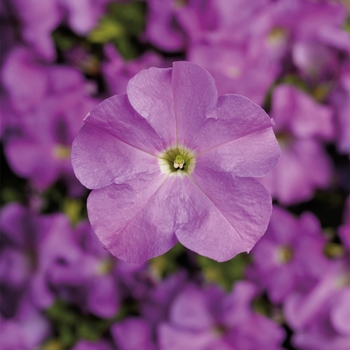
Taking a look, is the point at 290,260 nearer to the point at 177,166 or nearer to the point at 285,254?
the point at 285,254

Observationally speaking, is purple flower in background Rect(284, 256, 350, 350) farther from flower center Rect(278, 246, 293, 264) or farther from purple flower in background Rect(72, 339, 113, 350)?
purple flower in background Rect(72, 339, 113, 350)

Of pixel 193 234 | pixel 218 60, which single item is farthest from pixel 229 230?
pixel 218 60

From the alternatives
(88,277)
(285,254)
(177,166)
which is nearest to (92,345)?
(88,277)

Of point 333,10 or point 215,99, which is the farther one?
point 333,10

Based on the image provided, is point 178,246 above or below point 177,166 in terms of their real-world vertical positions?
below

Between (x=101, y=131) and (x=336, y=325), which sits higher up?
(x=101, y=131)

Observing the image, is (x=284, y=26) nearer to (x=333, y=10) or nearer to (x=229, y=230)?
(x=333, y=10)

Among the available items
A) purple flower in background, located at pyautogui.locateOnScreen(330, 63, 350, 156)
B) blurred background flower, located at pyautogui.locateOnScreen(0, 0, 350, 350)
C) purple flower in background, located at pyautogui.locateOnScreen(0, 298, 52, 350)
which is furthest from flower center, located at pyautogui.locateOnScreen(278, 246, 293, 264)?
purple flower in background, located at pyautogui.locateOnScreen(0, 298, 52, 350)
